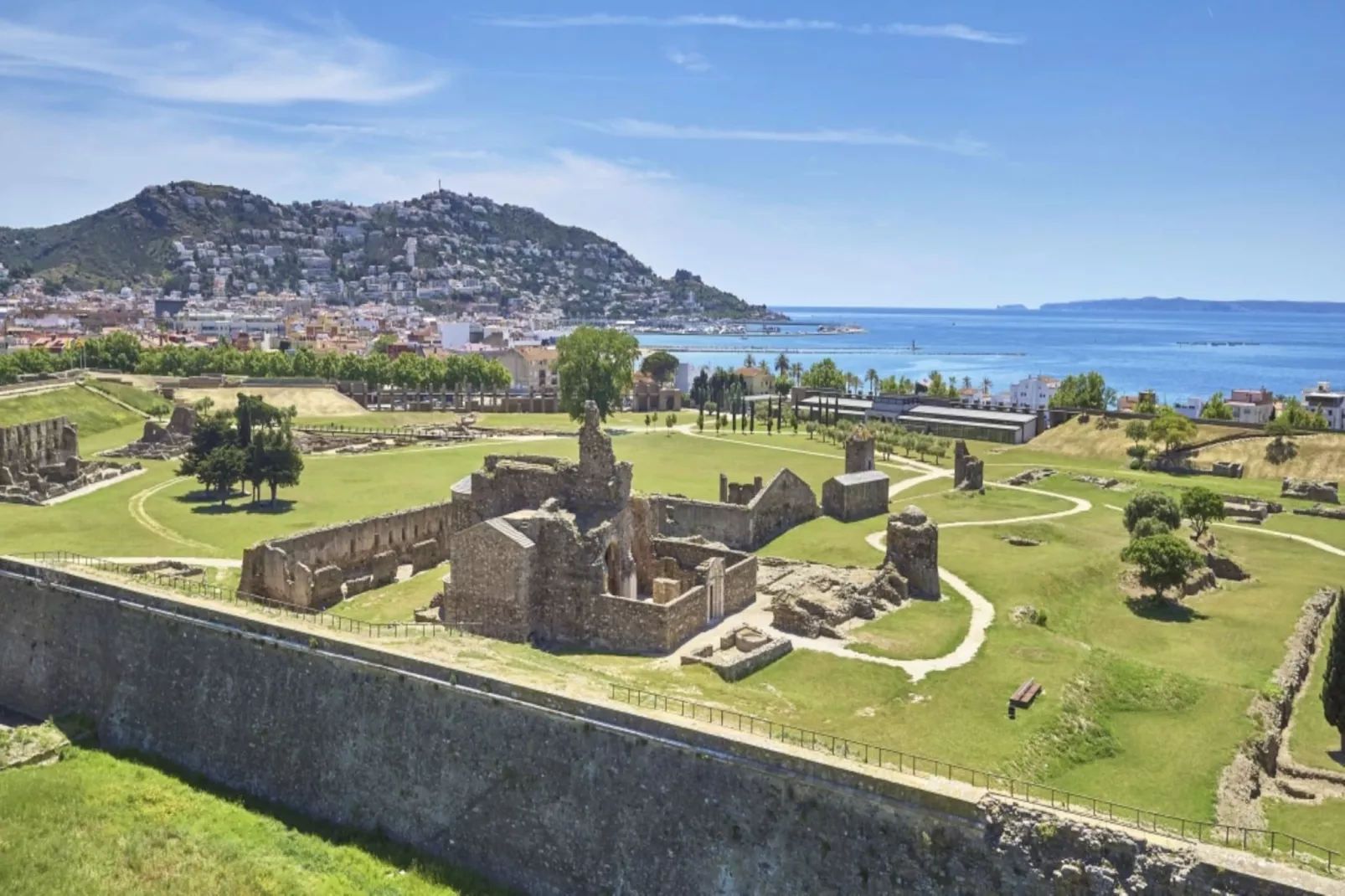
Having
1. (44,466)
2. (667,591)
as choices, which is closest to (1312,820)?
(667,591)

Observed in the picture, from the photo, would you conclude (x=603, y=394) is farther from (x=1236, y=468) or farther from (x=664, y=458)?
(x=1236, y=468)

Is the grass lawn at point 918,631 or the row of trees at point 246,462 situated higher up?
the row of trees at point 246,462

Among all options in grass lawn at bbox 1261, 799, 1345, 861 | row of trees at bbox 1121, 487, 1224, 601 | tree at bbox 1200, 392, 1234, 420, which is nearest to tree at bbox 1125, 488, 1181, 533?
row of trees at bbox 1121, 487, 1224, 601

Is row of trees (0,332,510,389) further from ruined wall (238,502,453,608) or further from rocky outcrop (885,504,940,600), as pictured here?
rocky outcrop (885,504,940,600)

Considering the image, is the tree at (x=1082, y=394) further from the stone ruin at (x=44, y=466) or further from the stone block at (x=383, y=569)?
the stone ruin at (x=44, y=466)

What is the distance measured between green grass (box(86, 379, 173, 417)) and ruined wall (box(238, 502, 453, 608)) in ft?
166

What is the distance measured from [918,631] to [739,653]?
5972 millimetres

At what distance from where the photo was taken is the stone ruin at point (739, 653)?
24.9m

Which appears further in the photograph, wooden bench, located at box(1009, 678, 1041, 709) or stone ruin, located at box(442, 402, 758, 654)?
stone ruin, located at box(442, 402, 758, 654)

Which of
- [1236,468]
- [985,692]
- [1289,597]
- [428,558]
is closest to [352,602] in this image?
[428,558]

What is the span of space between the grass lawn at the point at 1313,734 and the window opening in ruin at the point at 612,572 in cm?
1777

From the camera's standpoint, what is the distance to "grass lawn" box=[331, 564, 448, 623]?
30.8 m

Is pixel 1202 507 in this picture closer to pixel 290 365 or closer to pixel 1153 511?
pixel 1153 511

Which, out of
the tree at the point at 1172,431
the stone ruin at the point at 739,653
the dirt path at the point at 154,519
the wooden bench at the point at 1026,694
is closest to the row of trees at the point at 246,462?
the dirt path at the point at 154,519
